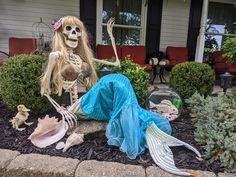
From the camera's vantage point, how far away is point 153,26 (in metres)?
5.75

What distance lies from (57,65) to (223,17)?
5381 millimetres

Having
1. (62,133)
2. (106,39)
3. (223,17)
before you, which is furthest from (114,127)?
(223,17)

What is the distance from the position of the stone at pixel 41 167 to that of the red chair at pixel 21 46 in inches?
143

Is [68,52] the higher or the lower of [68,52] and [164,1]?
the lower

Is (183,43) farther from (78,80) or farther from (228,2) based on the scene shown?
(78,80)

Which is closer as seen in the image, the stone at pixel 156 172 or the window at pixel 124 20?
the stone at pixel 156 172

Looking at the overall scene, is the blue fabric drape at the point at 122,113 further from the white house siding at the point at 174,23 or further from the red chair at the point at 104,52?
the white house siding at the point at 174,23

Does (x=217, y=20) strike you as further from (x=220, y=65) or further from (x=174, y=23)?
(x=220, y=65)

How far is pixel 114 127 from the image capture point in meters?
1.97

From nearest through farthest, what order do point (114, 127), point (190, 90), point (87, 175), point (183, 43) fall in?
point (87, 175)
point (114, 127)
point (190, 90)
point (183, 43)

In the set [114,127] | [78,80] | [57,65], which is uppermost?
[57,65]

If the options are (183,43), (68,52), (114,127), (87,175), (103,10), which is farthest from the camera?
(183,43)

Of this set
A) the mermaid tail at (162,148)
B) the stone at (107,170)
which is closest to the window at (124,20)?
the mermaid tail at (162,148)

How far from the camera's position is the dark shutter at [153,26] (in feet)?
18.6
